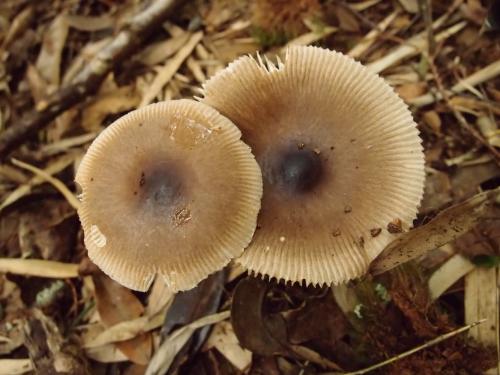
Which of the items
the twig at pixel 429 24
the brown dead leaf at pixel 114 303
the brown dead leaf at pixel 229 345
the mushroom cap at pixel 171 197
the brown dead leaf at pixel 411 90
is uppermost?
the twig at pixel 429 24

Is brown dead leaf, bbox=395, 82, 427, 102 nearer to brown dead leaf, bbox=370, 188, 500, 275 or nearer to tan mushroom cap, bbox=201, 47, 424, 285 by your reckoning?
tan mushroom cap, bbox=201, 47, 424, 285

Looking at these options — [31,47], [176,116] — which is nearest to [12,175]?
[31,47]

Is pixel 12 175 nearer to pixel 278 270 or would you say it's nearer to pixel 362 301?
pixel 278 270

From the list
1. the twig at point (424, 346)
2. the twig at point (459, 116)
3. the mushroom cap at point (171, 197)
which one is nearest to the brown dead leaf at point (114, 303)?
the mushroom cap at point (171, 197)

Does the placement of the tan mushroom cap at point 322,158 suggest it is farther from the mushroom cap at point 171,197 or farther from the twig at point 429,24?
the twig at point 429,24

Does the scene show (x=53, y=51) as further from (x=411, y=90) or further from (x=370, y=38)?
(x=411, y=90)

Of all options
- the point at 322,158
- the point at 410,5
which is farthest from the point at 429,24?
the point at 322,158

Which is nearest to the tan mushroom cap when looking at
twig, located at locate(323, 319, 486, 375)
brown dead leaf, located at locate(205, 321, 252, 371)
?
twig, located at locate(323, 319, 486, 375)
